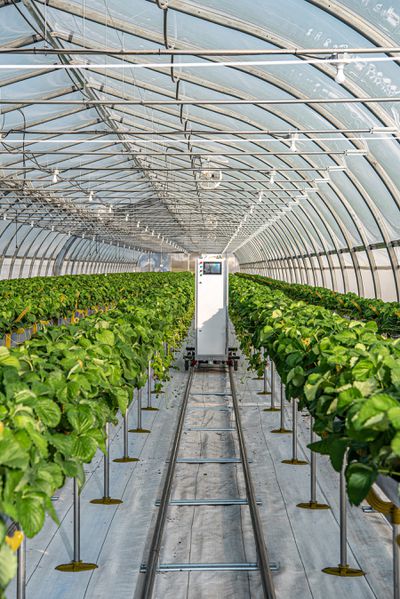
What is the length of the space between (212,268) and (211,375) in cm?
230

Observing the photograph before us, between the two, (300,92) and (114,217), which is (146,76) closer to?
(300,92)

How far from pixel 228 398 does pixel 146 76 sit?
7.07m

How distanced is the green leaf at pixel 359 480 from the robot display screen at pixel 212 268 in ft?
45.8

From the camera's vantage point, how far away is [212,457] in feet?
34.3

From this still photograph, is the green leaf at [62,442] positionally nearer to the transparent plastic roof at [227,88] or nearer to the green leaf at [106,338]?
the green leaf at [106,338]

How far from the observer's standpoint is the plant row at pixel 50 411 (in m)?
3.38

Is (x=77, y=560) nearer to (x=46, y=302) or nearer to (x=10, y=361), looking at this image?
(x=10, y=361)

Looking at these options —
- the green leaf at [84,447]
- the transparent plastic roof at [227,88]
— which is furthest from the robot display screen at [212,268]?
the green leaf at [84,447]

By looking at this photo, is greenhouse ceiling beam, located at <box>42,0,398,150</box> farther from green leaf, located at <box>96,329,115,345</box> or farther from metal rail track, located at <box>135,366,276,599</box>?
green leaf, located at <box>96,329,115,345</box>

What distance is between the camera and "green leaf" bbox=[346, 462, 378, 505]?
375cm

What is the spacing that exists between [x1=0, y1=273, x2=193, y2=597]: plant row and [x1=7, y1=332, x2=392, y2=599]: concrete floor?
1.29m

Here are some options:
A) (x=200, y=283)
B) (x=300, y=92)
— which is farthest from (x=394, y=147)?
(x=200, y=283)

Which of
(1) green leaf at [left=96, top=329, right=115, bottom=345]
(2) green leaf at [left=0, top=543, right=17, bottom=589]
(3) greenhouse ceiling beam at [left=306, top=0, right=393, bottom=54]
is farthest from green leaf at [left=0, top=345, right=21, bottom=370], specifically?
(3) greenhouse ceiling beam at [left=306, top=0, right=393, bottom=54]

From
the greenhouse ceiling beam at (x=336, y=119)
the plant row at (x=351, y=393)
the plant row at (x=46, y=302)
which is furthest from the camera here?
the greenhouse ceiling beam at (x=336, y=119)
